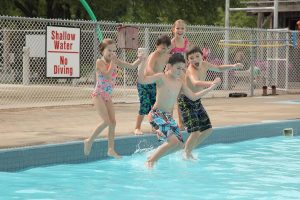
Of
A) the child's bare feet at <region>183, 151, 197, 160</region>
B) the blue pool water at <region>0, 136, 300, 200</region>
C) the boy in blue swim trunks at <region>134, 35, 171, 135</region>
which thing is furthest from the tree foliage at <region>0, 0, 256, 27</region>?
the blue pool water at <region>0, 136, 300, 200</region>

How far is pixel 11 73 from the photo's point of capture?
2358cm

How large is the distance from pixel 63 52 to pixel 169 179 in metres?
6.52

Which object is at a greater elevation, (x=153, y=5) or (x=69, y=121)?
(x=153, y=5)

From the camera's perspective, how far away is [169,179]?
731 cm

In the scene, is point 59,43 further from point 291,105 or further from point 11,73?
point 11,73

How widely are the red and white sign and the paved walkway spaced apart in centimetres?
75

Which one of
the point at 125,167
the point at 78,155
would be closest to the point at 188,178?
the point at 125,167

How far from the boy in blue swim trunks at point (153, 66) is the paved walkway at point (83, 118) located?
47cm

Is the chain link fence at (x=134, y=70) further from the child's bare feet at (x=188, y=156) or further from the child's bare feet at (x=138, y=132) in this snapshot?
the child's bare feet at (x=188, y=156)

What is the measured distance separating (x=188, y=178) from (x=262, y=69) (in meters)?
14.0

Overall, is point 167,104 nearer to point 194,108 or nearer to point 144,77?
point 144,77

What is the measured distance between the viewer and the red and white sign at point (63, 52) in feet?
42.8

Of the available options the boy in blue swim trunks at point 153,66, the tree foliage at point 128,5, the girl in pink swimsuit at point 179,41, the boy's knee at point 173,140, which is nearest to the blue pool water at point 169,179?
the boy's knee at point 173,140

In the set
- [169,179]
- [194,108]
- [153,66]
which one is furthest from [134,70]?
[169,179]
